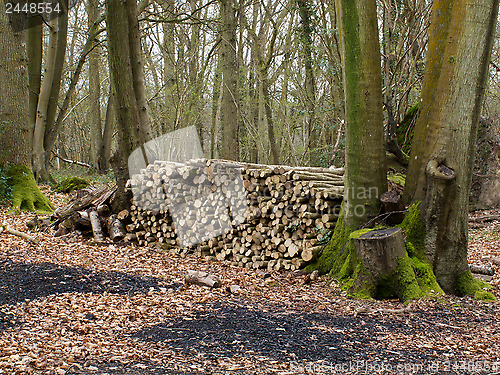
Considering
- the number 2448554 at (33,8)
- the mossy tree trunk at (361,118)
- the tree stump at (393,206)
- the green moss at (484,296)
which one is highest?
the number 2448554 at (33,8)

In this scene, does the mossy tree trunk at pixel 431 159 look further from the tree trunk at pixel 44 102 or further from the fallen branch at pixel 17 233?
the tree trunk at pixel 44 102

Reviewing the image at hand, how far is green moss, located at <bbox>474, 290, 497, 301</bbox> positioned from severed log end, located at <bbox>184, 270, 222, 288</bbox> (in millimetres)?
2797

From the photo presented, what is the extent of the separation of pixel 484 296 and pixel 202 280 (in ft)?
10.1

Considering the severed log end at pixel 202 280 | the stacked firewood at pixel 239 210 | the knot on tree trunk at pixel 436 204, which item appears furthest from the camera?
the stacked firewood at pixel 239 210

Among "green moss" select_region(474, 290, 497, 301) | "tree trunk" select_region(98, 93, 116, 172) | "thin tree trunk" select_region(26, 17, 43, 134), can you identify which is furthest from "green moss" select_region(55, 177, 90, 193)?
"green moss" select_region(474, 290, 497, 301)

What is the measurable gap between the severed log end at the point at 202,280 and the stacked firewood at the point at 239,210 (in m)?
1.20

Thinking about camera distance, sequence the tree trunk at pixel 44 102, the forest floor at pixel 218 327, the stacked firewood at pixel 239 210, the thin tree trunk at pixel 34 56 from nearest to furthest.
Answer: the forest floor at pixel 218 327 < the stacked firewood at pixel 239 210 < the thin tree trunk at pixel 34 56 < the tree trunk at pixel 44 102

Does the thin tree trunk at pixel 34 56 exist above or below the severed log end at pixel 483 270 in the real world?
above

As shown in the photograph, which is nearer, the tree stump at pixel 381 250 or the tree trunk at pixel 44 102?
the tree stump at pixel 381 250

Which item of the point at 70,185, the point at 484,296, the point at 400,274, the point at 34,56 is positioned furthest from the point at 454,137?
the point at 34,56

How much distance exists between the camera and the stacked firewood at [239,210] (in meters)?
5.88

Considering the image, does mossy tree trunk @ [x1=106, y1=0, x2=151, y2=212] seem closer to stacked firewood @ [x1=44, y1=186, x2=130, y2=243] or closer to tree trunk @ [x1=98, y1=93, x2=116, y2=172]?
stacked firewood @ [x1=44, y1=186, x2=130, y2=243]

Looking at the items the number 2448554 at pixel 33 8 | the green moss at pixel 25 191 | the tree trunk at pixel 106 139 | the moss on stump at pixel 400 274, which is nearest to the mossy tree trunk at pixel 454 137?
the moss on stump at pixel 400 274

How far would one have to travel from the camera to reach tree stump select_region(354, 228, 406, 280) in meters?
4.53
